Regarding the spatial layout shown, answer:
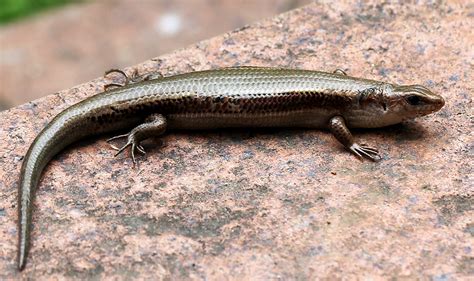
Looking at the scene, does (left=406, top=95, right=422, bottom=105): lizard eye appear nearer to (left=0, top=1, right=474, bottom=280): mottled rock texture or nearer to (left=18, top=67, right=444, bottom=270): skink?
(left=18, top=67, right=444, bottom=270): skink

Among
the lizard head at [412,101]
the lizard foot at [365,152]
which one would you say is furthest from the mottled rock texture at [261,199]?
the lizard head at [412,101]

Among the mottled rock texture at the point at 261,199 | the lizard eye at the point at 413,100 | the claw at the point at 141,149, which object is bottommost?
the mottled rock texture at the point at 261,199

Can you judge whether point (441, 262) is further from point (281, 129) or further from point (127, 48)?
point (127, 48)

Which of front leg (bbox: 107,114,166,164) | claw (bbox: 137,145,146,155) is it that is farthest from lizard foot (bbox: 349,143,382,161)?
claw (bbox: 137,145,146,155)

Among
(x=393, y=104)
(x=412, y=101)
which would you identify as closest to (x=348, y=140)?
(x=393, y=104)

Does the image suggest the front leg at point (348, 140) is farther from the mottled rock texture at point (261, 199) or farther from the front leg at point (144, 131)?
the front leg at point (144, 131)

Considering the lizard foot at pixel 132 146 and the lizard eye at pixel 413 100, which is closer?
the lizard foot at pixel 132 146

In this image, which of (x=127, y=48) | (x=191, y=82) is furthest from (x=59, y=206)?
(x=127, y=48)
